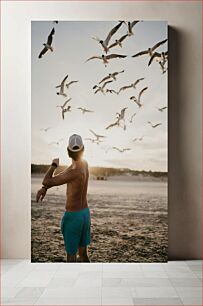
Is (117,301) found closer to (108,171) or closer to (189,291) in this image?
(189,291)

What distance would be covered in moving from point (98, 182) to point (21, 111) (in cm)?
100

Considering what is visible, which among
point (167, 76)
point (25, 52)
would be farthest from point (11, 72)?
point (167, 76)

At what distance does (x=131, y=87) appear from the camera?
5305 millimetres

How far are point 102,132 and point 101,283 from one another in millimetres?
1536

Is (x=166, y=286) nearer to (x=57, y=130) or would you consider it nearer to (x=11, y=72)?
(x=57, y=130)

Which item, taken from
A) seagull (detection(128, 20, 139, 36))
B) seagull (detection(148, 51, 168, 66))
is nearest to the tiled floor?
seagull (detection(148, 51, 168, 66))

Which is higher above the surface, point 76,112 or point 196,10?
point 196,10

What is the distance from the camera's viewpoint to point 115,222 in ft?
17.3

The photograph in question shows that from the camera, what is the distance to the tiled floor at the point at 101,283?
384 cm

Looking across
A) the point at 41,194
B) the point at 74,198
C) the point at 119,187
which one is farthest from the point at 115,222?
the point at 41,194

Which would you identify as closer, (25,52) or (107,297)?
(107,297)

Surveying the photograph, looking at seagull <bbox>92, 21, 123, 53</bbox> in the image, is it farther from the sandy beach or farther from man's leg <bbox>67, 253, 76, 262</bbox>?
man's leg <bbox>67, 253, 76, 262</bbox>

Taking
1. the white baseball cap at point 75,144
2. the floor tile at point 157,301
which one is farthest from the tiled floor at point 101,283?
the white baseball cap at point 75,144

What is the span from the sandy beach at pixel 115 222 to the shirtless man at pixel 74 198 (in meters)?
0.05
